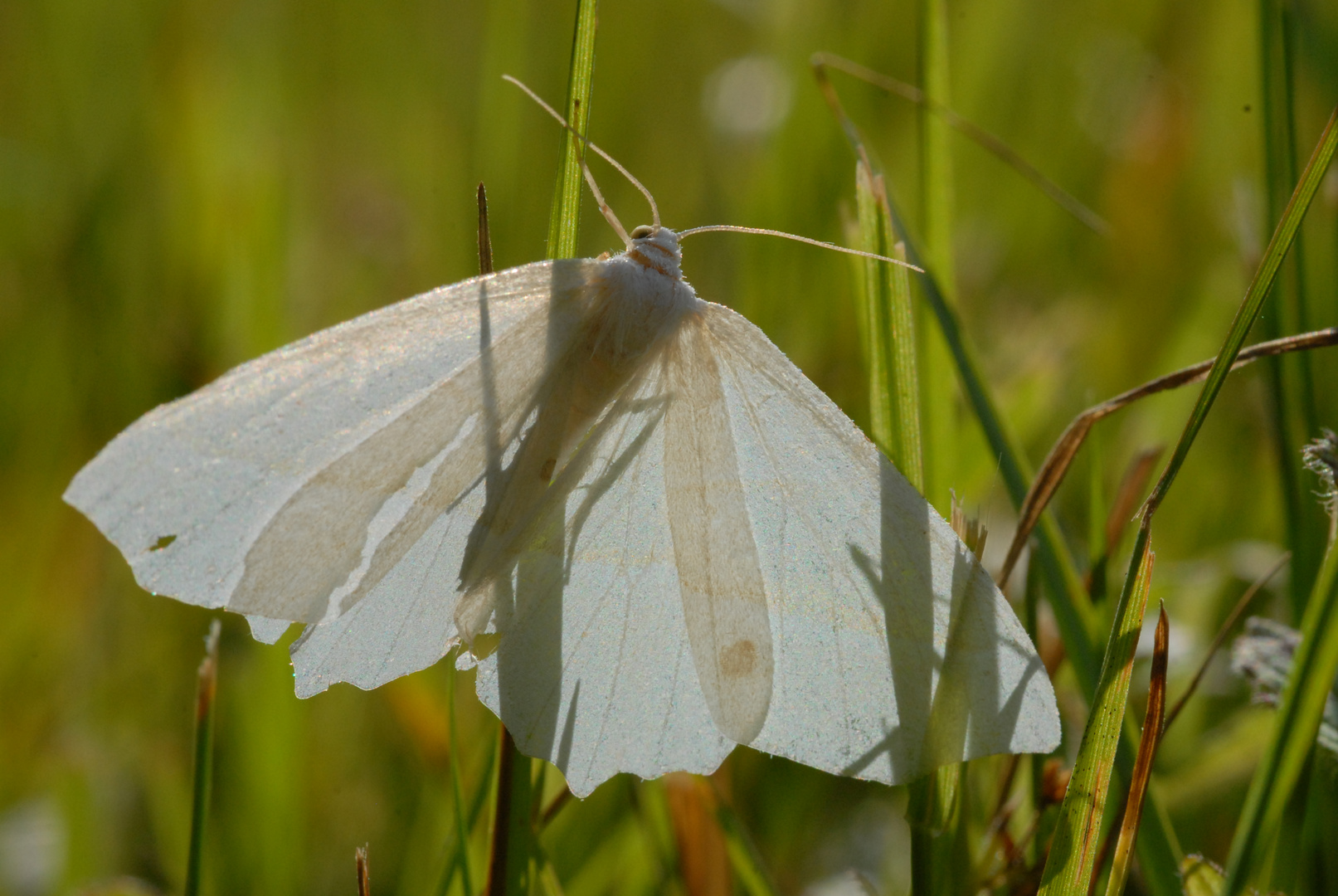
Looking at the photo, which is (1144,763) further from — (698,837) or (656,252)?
(656,252)

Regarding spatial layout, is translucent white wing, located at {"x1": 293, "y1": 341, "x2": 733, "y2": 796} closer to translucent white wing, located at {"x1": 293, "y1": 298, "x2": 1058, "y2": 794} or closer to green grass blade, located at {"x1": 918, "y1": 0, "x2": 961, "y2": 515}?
translucent white wing, located at {"x1": 293, "y1": 298, "x2": 1058, "y2": 794}

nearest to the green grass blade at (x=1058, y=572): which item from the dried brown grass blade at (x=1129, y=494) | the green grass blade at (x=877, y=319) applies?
the green grass blade at (x=877, y=319)

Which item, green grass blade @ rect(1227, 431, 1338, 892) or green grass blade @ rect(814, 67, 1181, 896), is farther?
green grass blade @ rect(814, 67, 1181, 896)

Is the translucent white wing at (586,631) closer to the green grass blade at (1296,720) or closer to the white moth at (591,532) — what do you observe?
the white moth at (591,532)

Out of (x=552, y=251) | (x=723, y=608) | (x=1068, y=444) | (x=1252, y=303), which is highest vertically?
(x=552, y=251)

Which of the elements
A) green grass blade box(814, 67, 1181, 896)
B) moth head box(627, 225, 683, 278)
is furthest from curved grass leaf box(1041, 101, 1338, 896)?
moth head box(627, 225, 683, 278)

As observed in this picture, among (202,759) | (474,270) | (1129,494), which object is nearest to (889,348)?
(1129,494)
